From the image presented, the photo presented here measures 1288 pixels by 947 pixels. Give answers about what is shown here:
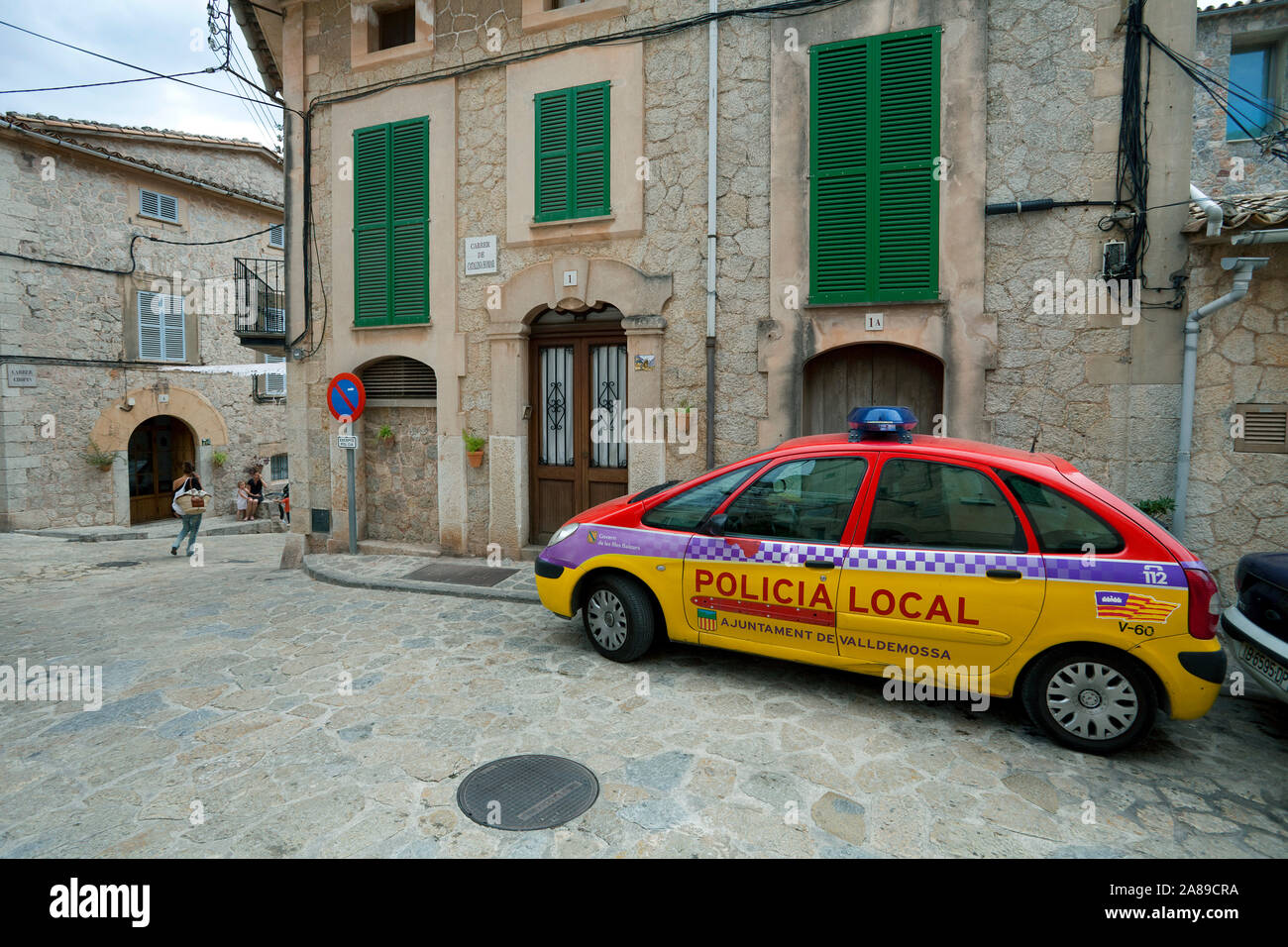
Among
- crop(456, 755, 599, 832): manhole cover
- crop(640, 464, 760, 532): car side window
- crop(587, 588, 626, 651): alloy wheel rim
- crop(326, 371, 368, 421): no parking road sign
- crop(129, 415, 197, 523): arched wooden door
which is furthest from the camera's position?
crop(129, 415, 197, 523): arched wooden door

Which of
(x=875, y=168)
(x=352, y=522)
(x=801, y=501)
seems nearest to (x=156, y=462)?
(x=352, y=522)

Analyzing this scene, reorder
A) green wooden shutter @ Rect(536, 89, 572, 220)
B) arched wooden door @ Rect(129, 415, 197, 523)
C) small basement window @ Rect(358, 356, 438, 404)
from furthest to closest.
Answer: arched wooden door @ Rect(129, 415, 197, 523)
small basement window @ Rect(358, 356, 438, 404)
green wooden shutter @ Rect(536, 89, 572, 220)

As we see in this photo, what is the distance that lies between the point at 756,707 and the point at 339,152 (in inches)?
364

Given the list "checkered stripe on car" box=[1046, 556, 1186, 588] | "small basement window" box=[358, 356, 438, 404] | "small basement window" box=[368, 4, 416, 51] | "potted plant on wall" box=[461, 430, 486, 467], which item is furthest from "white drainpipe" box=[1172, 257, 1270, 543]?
"small basement window" box=[368, 4, 416, 51]

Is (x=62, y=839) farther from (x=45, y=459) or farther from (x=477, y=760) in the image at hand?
(x=45, y=459)

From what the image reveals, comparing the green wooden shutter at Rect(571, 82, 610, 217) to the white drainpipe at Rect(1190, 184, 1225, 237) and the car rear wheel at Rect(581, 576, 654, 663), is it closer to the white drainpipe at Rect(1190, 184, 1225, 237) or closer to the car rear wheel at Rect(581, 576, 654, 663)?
the car rear wheel at Rect(581, 576, 654, 663)

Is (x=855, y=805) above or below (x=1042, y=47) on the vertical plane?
below

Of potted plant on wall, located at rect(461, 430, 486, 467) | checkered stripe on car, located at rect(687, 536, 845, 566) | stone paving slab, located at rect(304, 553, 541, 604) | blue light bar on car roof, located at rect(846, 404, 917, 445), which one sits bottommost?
stone paving slab, located at rect(304, 553, 541, 604)

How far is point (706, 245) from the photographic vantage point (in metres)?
7.50

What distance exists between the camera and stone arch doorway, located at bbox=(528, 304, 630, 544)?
27.3 ft

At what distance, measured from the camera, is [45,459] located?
15258 millimetres

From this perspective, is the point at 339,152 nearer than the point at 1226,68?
Yes

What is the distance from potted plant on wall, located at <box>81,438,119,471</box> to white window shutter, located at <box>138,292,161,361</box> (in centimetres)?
251

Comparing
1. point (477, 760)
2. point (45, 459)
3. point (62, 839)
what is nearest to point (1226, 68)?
point (477, 760)
